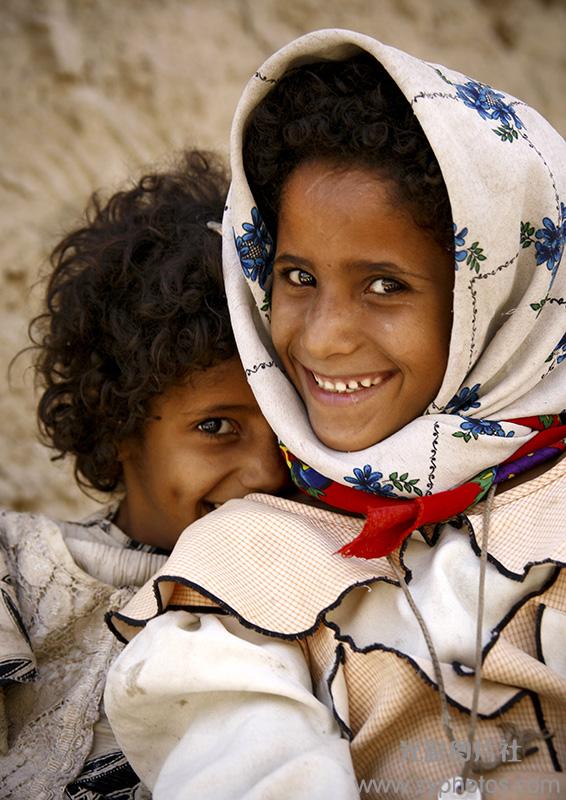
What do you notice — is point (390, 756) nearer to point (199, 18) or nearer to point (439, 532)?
point (439, 532)

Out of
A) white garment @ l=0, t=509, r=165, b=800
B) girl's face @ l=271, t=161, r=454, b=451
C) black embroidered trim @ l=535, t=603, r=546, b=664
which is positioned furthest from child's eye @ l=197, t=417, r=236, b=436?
black embroidered trim @ l=535, t=603, r=546, b=664

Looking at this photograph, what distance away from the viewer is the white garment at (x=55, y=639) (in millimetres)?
2004

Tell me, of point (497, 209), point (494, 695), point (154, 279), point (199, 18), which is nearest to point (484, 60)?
point (199, 18)

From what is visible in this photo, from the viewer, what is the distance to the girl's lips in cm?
182

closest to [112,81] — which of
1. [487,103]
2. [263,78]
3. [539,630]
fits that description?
[263,78]

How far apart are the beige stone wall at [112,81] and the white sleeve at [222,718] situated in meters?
2.50

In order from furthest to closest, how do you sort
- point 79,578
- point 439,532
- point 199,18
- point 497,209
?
1. point 199,18
2. point 79,578
3. point 439,532
4. point 497,209

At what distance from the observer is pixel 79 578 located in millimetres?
2234

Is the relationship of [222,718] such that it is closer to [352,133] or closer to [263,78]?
[352,133]

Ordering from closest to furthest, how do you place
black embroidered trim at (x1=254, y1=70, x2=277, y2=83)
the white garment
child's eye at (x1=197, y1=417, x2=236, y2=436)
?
A: 1. black embroidered trim at (x1=254, y1=70, x2=277, y2=83)
2. the white garment
3. child's eye at (x1=197, y1=417, x2=236, y2=436)

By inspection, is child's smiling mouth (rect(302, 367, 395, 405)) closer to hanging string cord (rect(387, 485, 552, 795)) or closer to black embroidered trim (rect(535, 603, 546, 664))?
hanging string cord (rect(387, 485, 552, 795))

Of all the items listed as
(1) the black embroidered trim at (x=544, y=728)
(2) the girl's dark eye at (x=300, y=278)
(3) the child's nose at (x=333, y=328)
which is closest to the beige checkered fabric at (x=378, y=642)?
(1) the black embroidered trim at (x=544, y=728)

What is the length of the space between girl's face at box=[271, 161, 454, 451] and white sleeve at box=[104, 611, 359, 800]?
1.48 feet

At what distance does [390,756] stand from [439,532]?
0.41 meters
